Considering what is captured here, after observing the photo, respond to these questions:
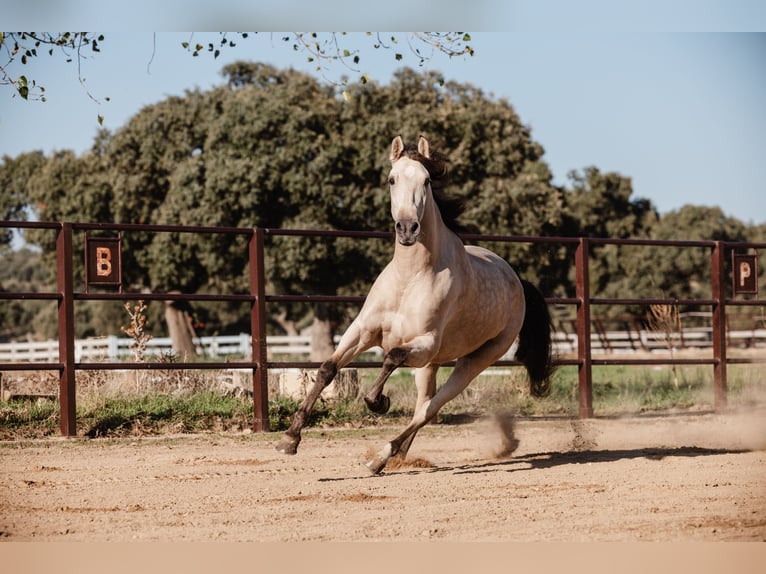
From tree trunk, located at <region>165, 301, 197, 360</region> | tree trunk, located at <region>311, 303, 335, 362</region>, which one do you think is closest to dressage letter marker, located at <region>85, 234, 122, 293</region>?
tree trunk, located at <region>311, 303, 335, 362</region>

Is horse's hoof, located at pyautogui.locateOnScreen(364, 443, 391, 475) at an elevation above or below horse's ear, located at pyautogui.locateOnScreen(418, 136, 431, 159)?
below

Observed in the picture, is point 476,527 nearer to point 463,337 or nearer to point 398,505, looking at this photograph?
point 398,505

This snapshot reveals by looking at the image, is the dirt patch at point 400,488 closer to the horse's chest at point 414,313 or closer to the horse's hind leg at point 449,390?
the horse's hind leg at point 449,390

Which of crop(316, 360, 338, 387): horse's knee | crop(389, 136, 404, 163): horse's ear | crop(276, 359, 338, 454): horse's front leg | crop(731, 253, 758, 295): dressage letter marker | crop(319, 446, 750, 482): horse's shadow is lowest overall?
crop(319, 446, 750, 482): horse's shadow

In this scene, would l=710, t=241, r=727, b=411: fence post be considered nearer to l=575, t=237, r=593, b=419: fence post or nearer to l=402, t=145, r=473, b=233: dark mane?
l=575, t=237, r=593, b=419: fence post

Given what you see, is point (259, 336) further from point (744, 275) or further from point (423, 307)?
point (744, 275)

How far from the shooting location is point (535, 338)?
781 cm

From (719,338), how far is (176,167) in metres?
17.3

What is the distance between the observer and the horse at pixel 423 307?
18.9 ft

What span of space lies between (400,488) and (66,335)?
377 cm

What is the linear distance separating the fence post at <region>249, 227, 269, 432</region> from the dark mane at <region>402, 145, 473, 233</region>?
2.30 metres

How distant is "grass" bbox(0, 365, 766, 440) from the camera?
8133mm

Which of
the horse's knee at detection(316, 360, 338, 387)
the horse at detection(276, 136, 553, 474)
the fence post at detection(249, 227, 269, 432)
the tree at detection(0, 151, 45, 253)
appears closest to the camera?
the horse at detection(276, 136, 553, 474)

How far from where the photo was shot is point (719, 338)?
35.2 ft
